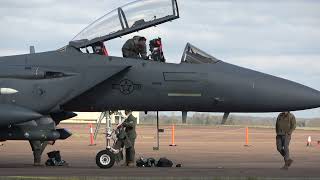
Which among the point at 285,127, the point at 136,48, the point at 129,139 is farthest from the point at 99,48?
the point at 285,127

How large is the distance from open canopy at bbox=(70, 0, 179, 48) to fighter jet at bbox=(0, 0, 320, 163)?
0.07 ft

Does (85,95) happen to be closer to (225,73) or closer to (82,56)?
(82,56)

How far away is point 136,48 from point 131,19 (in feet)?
2.21

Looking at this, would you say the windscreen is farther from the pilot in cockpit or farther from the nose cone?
the nose cone

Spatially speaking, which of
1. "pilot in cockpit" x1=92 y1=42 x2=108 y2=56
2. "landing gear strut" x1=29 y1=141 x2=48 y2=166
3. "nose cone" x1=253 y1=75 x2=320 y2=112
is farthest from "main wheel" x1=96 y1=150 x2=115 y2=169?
"nose cone" x1=253 y1=75 x2=320 y2=112

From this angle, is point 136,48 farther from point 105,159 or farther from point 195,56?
point 105,159

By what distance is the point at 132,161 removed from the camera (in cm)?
2123

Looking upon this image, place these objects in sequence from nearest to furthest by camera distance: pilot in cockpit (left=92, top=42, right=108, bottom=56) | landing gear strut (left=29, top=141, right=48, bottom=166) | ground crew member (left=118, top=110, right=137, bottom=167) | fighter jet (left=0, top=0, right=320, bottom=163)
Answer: fighter jet (left=0, top=0, right=320, bottom=163)
pilot in cockpit (left=92, top=42, right=108, bottom=56)
ground crew member (left=118, top=110, right=137, bottom=167)
landing gear strut (left=29, top=141, right=48, bottom=166)

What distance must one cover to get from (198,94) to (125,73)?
67.4 inches

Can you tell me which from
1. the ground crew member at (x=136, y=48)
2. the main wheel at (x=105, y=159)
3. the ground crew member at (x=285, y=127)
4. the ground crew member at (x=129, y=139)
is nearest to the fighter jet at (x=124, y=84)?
the ground crew member at (x=136, y=48)

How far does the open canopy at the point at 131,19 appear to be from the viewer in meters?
18.1

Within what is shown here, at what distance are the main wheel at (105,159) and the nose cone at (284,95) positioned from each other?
3.66 metres

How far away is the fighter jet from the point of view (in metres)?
17.4

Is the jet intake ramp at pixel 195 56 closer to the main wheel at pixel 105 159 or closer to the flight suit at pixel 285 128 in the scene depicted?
the main wheel at pixel 105 159
